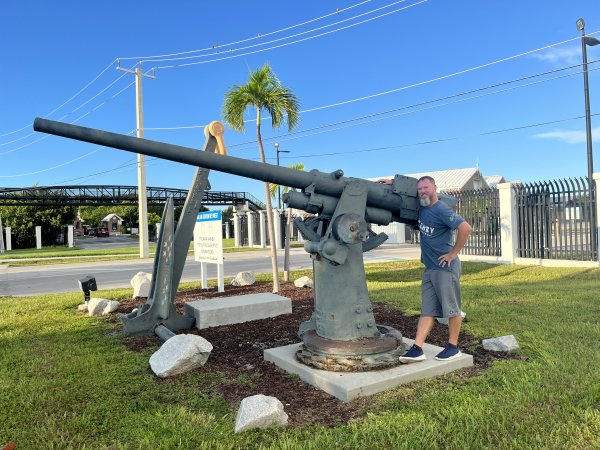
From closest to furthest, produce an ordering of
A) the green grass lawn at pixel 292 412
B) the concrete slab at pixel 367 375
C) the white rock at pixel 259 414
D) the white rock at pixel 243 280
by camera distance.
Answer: the green grass lawn at pixel 292 412 → the white rock at pixel 259 414 → the concrete slab at pixel 367 375 → the white rock at pixel 243 280

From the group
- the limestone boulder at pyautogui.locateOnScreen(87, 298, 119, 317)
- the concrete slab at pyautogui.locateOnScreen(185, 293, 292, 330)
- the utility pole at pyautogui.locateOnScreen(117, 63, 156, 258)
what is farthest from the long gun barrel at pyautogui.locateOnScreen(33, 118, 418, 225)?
the utility pole at pyautogui.locateOnScreen(117, 63, 156, 258)

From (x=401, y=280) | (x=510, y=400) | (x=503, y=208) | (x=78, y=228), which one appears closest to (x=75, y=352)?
(x=510, y=400)

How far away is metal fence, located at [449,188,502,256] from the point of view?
1525 cm

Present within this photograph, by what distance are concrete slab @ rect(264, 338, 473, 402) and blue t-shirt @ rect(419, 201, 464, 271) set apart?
840 millimetres

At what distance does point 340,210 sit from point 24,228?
50382mm

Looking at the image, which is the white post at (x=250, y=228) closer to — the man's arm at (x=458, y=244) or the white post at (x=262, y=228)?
the white post at (x=262, y=228)

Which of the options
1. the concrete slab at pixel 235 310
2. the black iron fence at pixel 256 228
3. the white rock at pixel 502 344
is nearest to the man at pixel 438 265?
the white rock at pixel 502 344

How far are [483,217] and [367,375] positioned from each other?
13.0 metres

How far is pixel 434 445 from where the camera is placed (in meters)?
2.80

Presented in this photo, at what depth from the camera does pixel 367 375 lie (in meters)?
3.90

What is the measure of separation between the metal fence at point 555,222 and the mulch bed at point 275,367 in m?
8.24

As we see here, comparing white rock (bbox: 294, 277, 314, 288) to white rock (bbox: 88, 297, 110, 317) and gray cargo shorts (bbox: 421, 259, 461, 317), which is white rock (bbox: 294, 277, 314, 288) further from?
gray cargo shorts (bbox: 421, 259, 461, 317)

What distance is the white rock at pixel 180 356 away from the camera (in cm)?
429

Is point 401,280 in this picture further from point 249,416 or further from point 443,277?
point 249,416
